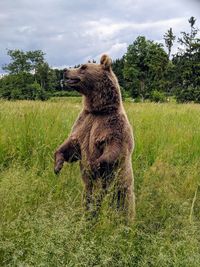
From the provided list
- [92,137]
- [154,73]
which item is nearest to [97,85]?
[92,137]

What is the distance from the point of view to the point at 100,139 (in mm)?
4074

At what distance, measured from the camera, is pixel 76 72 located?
4.25 meters

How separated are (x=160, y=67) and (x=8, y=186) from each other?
5793cm

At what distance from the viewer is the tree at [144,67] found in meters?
59.7

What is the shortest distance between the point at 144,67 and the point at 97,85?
59656 millimetres

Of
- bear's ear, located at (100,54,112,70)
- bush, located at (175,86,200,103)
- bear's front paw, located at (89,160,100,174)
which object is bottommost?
bush, located at (175,86,200,103)

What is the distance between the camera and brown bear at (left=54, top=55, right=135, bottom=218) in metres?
4.06

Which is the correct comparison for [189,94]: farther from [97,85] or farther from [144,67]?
[97,85]

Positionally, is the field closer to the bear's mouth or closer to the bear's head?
the bear's head

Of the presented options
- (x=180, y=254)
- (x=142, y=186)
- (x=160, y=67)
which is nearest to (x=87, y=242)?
(x=180, y=254)

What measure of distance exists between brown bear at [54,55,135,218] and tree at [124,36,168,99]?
5383 centimetres

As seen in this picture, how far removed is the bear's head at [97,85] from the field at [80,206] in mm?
904

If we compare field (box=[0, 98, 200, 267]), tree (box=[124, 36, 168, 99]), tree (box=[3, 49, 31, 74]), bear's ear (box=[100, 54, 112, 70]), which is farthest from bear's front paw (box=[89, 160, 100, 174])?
tree (box=[3, 49, 31, 74])

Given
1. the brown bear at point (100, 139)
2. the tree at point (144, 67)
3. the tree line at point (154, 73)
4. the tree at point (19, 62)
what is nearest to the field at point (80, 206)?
the brown bear at point (100, 139)
